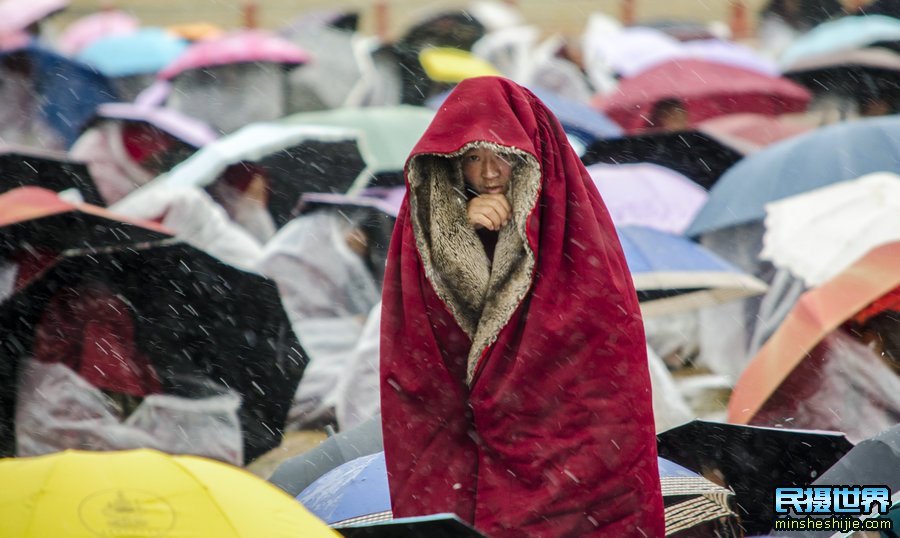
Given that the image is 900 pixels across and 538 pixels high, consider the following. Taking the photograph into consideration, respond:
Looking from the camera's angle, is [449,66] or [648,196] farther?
[449,66]

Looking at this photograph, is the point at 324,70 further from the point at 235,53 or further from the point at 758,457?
the point at 758,457

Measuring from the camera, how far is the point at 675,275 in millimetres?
7410

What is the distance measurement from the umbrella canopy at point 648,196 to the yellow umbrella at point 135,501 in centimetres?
505

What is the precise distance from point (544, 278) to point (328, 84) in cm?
1081

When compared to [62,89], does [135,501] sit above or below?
above

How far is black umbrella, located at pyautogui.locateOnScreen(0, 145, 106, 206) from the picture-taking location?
801cm

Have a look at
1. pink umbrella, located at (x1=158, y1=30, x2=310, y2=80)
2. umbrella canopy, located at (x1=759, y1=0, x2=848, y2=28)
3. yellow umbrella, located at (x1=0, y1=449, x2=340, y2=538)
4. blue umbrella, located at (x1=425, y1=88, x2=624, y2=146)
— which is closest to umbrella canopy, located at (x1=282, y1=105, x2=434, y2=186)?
blue umbrella, located at (x1=425, y1=88, x2=624, y2=146)

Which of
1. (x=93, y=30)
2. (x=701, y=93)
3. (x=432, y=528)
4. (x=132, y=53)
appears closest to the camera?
(x=432, y=528)

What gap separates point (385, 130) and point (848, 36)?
5986mm

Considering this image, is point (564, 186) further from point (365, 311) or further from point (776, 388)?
point (365, 311)

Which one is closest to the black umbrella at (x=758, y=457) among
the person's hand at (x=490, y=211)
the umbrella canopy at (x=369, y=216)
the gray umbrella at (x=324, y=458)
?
the gray umbrella at (x=324, y=458)

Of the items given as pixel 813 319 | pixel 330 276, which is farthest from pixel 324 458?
pixel 330 276

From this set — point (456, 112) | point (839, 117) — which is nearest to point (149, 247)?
point (456, 112)

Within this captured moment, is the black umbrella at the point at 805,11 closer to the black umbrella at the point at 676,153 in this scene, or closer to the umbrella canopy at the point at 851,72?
the umbrella canopy at the point at 851,72
